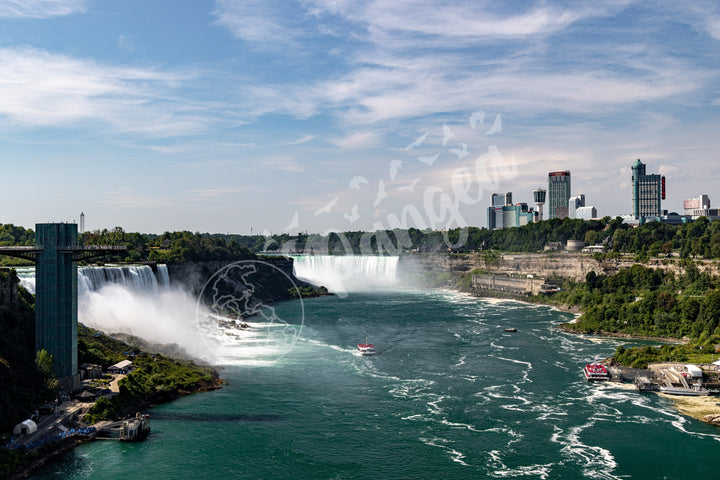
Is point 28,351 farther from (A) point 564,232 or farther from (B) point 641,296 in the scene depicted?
(A) point 564,232

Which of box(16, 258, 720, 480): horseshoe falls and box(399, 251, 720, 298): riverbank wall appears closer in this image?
box(16, 258, 720, 480): horseshoe falls

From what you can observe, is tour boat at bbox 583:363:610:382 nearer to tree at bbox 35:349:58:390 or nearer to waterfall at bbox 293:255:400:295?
tree at bbox 35:349:58:390

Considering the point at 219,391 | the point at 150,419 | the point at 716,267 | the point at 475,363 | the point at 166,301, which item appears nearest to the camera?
the point at 150,419

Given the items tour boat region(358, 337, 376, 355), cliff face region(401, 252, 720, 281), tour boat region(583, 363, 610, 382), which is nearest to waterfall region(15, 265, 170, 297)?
tour boat region(358, 337, 376, 355)

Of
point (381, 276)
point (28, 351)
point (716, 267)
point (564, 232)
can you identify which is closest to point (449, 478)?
point (28, 351)

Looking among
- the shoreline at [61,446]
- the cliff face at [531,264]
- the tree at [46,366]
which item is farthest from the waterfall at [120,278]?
the cliff face at [531,264]

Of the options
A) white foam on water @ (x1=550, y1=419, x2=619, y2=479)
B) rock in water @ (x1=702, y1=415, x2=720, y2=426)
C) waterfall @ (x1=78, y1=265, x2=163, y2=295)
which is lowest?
white foam on water @ (x1=550, y1=419, x2=619, y2=479)
